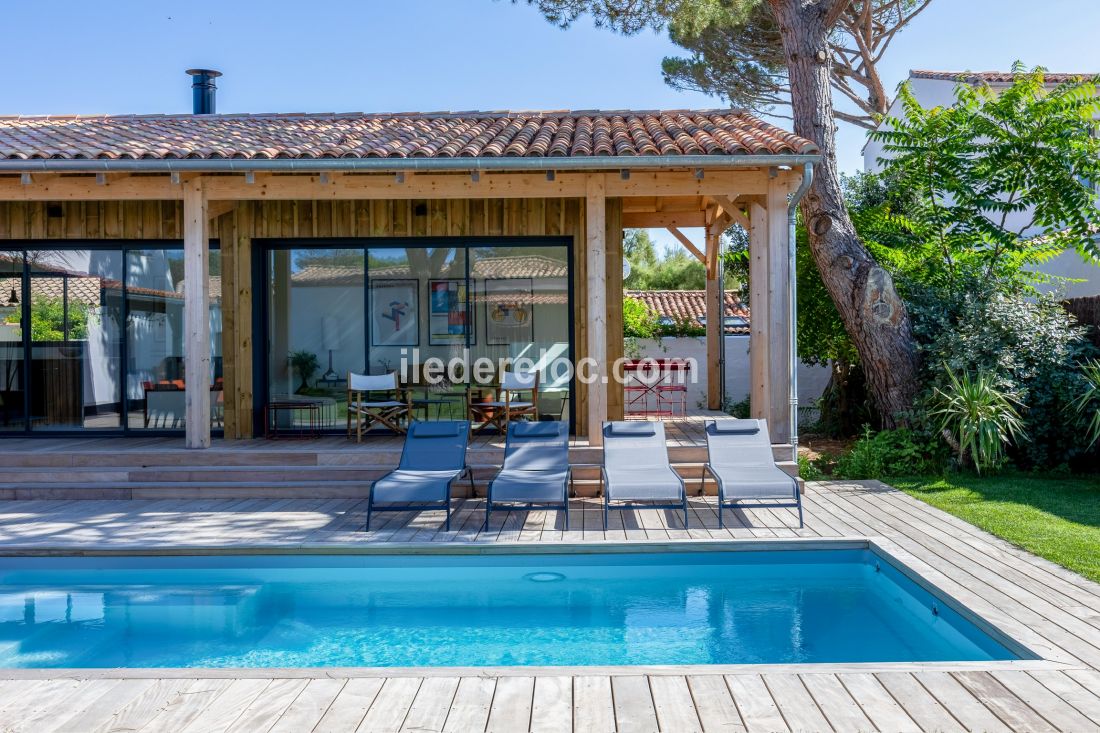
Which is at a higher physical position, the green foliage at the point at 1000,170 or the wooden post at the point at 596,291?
the green foliage at the point at 1000,170

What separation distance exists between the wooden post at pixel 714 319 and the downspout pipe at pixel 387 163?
13.3ft

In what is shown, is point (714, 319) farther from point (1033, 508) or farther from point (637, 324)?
point (1033, 508)

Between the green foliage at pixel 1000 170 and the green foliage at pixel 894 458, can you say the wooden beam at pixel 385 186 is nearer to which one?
the green foliage at pixel 1000 170

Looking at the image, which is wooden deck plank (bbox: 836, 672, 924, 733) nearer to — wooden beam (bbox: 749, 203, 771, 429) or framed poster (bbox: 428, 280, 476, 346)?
wooden beam (bbox: 749, 203, 771, 429)

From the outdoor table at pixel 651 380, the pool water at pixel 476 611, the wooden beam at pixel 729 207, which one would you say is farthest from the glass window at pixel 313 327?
the outdoor table at pixel 651 380

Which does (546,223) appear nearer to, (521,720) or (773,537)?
(773,537)

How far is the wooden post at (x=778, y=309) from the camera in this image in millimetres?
8000

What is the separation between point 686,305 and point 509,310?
11835 millimetres

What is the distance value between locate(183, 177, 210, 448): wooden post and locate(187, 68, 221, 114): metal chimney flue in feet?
13.9

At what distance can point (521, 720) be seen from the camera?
3268 mm

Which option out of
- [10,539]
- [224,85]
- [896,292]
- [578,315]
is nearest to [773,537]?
[578,315]

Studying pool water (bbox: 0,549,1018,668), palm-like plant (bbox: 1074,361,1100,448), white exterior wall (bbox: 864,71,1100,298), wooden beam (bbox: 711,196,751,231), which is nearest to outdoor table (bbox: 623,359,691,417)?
wooden beam (bbox: 711,196,751,231)

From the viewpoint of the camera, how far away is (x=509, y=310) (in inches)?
384

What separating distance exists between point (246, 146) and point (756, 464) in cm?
583
